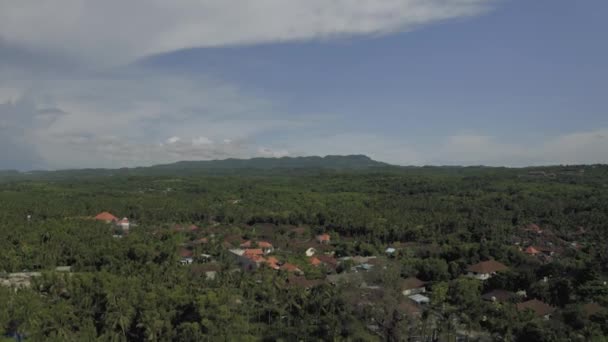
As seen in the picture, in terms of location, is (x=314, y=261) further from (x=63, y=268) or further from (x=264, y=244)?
(x=63, y=268)

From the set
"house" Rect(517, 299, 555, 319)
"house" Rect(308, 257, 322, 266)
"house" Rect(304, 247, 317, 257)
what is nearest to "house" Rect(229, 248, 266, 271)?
"house" Rect(308, 257, 322, 266)

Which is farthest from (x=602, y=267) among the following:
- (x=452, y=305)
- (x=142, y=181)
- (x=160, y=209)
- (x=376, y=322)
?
(x=142, y=181)

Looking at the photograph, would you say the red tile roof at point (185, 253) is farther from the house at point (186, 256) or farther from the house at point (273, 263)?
the house at point (273, 263)

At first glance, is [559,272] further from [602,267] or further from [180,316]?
[180,316]

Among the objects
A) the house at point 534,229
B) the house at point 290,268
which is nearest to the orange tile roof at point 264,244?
the house at point 290,268

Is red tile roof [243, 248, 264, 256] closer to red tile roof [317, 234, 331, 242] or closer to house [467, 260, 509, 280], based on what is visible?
red tile roof [317, 234, 331, 242]
